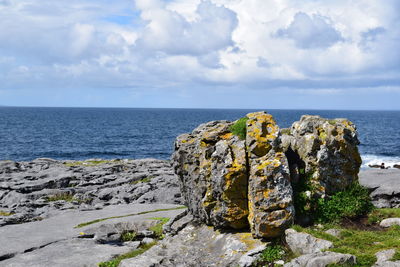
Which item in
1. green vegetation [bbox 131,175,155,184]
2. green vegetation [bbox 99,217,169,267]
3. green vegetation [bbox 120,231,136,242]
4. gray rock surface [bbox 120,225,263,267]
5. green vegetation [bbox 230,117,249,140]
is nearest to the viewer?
gray rock surface [bbox 120,225,263,267]

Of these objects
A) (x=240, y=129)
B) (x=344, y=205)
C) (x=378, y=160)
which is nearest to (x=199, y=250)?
(x=240, y=129)

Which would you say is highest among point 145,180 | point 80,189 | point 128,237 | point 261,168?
point 261,168

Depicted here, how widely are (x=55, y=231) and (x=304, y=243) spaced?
48.0 feet

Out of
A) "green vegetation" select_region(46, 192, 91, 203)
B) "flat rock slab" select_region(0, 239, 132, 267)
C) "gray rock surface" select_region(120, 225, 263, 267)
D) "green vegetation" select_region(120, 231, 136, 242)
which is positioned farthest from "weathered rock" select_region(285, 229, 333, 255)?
"green vegetation" select_region(46, 192, 91, 203)

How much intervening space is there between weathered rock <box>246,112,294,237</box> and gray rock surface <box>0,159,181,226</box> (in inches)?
654

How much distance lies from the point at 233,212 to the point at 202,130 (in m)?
5.24

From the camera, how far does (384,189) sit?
3098cm

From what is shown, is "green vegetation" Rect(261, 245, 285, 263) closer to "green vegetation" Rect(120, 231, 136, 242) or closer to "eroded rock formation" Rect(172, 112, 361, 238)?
"eroded rock formation" Rect(172, 112, 361, 238)

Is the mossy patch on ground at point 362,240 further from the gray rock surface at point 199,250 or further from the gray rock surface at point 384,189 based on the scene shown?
the gray rock surface at point 384,189

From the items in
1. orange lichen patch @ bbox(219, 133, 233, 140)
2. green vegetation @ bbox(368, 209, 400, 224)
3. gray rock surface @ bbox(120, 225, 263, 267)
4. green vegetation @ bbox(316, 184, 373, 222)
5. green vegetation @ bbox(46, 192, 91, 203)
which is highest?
orange lichen patch @ bbox(219, 133, 233, 140)

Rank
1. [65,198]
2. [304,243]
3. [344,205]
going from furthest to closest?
[65,198], [344,205], [304,243]

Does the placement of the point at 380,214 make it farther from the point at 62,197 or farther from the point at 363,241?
the point at 62,197

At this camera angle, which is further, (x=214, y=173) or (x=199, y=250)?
(x=214, y=173)

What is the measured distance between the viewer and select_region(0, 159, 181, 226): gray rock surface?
1357 inches
